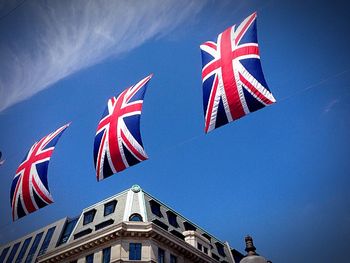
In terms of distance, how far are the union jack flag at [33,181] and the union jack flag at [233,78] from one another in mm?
11686

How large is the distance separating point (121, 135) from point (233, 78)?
7.43 m

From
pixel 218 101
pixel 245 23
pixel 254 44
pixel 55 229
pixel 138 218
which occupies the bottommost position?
pixel 218 101

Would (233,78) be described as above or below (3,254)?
below

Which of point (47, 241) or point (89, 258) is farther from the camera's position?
point (47, 241)

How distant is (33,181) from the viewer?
22891 millimetres

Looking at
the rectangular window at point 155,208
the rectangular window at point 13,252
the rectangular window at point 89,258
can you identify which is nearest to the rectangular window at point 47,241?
the rectangular window at point 13,252

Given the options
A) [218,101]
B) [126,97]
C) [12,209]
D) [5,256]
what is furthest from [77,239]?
[218,101]

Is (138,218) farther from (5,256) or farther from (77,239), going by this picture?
(5,256)

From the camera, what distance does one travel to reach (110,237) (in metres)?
34.1

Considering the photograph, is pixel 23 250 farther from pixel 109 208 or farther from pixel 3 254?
pixel 109 208

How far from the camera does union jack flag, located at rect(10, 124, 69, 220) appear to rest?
22.5 m

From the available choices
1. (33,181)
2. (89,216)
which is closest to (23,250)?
(89,216)

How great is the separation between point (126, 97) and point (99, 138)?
304 centimetres

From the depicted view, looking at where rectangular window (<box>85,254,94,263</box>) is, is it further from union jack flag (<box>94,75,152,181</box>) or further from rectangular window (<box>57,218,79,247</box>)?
union jack flag (<box>94,75,152,181</box>)
